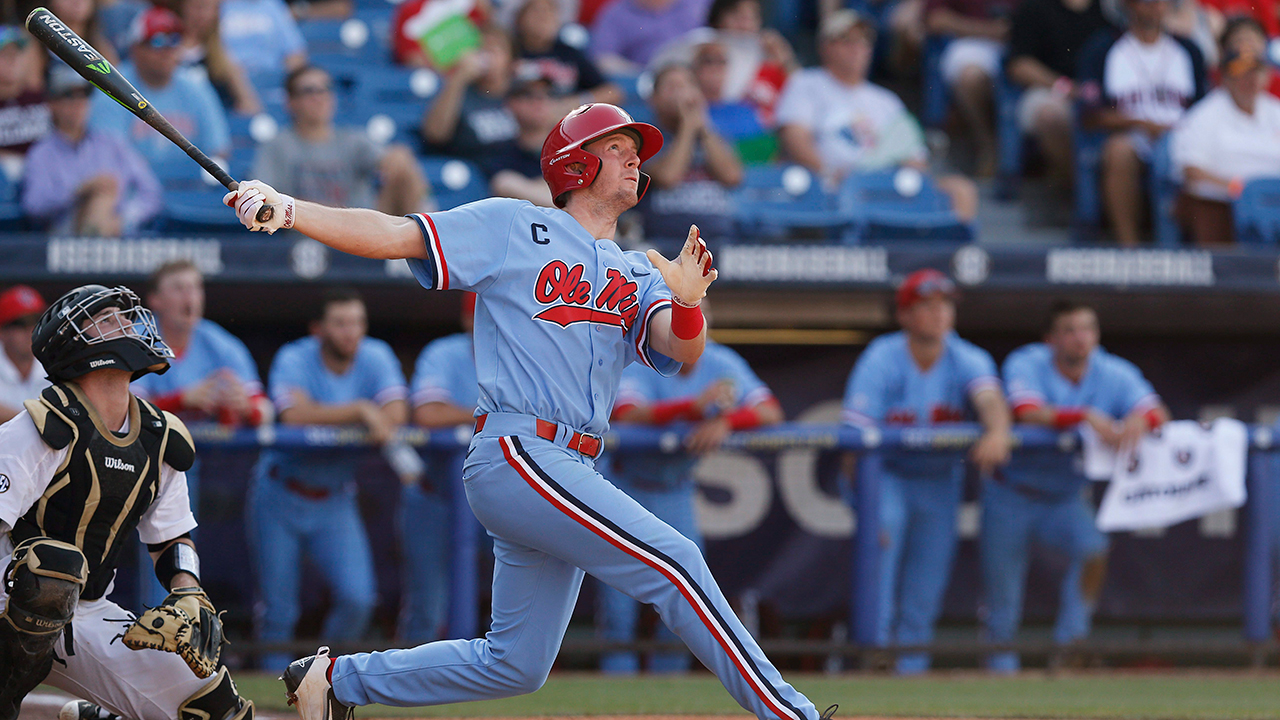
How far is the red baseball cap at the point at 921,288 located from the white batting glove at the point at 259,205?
11.1 ft

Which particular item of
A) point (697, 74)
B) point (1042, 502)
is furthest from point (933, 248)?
point (697, 74)

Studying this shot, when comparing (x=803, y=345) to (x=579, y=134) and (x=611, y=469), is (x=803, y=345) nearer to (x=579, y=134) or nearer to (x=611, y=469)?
(x=611, y=469)

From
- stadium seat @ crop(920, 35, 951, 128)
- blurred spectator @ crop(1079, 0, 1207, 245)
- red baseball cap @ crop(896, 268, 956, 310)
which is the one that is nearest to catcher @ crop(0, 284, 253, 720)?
red baseball cap @ crop(896, 268, 956, 310)

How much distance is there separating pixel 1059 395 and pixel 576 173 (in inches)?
125

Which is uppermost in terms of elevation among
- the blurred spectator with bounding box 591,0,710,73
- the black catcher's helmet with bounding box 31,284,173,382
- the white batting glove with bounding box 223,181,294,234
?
the blurred spectator with bounding box 591,0,710,73

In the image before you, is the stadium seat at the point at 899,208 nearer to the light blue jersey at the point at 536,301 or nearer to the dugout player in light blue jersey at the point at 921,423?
the dugout player in light blue jersey at the point at 921,423

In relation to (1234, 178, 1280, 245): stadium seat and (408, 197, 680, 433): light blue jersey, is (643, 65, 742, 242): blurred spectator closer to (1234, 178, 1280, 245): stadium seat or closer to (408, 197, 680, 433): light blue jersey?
(1234, 178, 1280, 245): stadium seat

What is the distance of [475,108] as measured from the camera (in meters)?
7.07

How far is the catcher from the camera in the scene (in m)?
2.89

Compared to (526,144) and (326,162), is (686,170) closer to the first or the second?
(526,144)

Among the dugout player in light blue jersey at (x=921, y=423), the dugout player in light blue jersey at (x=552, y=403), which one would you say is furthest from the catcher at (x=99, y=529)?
the dugout player in light blue jersey at (x=921, y=423)

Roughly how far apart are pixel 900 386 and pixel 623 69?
3090 mm

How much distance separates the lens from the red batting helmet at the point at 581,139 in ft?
9.86

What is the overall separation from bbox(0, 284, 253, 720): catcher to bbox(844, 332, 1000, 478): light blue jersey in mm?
3057
